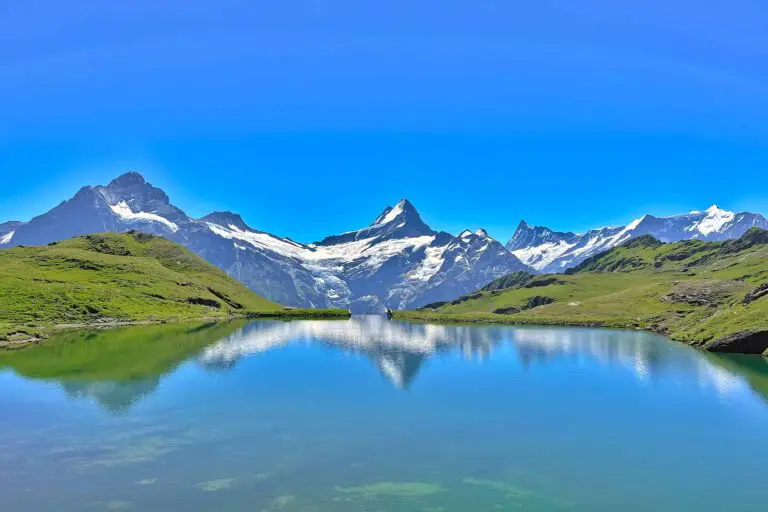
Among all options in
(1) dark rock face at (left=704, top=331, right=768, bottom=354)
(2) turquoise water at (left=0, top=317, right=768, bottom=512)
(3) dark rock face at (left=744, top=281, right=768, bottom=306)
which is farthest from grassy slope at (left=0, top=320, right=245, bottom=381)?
(3) dark rock face at (left=744, top=281, right=768, bottom=306)

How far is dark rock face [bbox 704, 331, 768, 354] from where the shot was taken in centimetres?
9962

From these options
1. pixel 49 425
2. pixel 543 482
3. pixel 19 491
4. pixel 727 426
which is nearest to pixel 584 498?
pixel 543 482

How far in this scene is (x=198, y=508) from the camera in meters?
28.8

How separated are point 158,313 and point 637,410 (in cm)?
17564

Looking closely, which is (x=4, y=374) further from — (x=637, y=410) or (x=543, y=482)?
(x=637, y=410)

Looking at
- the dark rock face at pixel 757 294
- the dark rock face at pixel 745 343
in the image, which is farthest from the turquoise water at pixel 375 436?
the dark rock face at pixel 757 294

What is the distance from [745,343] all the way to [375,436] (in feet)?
304

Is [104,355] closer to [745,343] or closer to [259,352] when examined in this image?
[259,352]

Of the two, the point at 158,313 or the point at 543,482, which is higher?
the point at 158,313

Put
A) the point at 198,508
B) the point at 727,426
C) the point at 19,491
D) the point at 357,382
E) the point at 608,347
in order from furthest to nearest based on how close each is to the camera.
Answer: the point at 608,347 → the point at 357,382 → the point at 727,426 → the point at 19,491 → the point at 198,508

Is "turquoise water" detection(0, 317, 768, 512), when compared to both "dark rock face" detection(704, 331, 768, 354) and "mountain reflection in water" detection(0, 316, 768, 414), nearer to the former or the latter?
"mountain reflection in water" detection(0, 316, 768, 414)

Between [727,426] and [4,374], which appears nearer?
[727,426]

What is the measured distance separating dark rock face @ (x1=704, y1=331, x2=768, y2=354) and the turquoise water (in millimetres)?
12742

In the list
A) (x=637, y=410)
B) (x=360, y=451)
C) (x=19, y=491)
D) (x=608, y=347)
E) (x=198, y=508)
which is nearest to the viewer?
(x=198, y=508)
